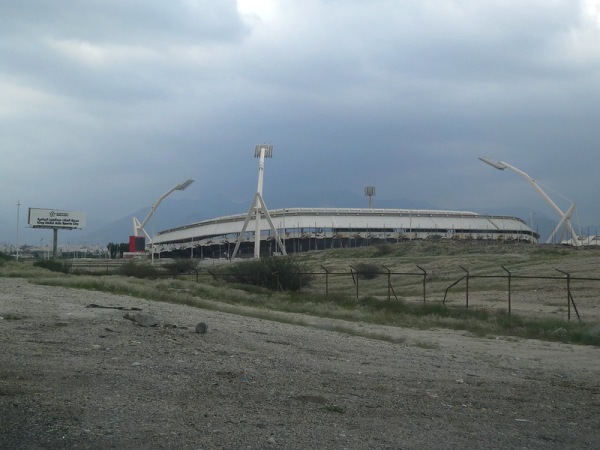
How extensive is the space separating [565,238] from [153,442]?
140 m

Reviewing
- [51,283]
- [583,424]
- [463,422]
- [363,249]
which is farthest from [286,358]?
[363,249]

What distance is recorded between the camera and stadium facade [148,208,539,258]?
12281 cm

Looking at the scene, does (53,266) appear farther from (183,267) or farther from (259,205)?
(259,205)

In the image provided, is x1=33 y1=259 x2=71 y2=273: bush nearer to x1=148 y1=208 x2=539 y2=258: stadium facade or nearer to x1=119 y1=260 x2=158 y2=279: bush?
x1=119 y1=260 x2=158 y2=279: bush

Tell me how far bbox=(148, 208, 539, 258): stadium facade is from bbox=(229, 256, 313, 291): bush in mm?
68101

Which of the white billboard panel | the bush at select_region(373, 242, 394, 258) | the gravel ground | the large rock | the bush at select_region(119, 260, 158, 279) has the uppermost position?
the white billboard panel

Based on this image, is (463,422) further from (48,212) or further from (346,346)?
(48,212)

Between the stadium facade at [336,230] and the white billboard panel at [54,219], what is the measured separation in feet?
98.2

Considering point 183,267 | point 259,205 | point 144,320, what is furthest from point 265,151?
point 144,320

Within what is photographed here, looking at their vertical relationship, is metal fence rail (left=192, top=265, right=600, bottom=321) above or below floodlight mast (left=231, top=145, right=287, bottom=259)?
below

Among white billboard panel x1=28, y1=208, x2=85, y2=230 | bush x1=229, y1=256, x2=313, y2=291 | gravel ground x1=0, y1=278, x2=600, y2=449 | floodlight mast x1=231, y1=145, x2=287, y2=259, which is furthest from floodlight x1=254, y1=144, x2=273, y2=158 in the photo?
gravel ground x1=0, y1=278, x2=600, y2=449

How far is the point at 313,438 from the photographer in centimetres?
801

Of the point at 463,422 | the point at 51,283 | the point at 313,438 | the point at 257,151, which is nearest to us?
the point at 313,438

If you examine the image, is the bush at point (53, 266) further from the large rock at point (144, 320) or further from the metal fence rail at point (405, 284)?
the large rock at point (144, 320)
